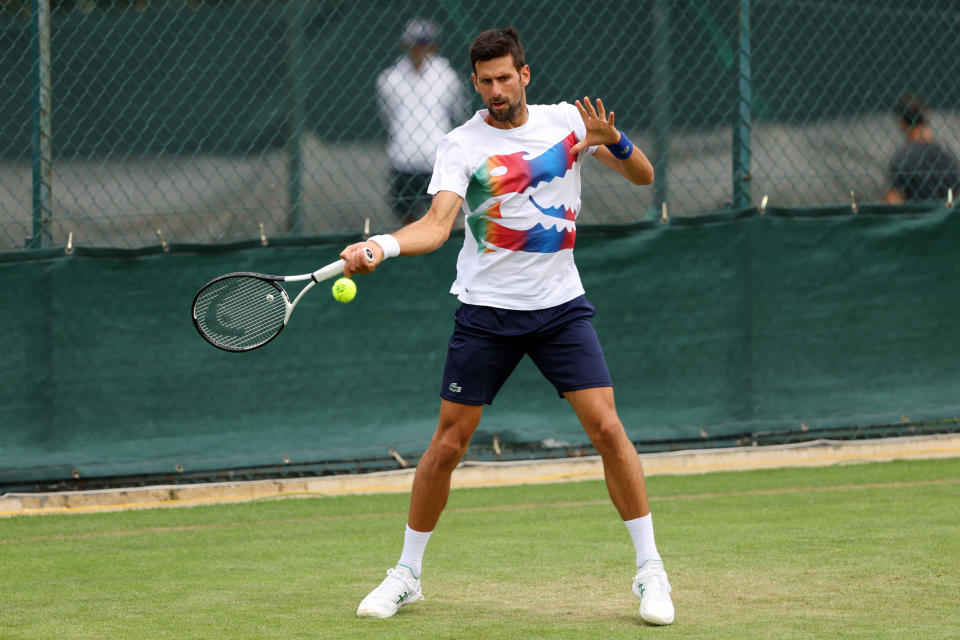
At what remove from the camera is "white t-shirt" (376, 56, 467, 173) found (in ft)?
22.5

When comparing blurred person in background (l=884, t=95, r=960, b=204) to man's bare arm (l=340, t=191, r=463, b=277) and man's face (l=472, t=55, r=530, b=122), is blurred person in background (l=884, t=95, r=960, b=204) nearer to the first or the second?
man's face (l=472, t=55, r=530, b=122)

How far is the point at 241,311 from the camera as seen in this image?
4.53 meters

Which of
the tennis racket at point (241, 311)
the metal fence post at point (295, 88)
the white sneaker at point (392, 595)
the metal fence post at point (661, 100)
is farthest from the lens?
the metal fence post at point (661, 100)

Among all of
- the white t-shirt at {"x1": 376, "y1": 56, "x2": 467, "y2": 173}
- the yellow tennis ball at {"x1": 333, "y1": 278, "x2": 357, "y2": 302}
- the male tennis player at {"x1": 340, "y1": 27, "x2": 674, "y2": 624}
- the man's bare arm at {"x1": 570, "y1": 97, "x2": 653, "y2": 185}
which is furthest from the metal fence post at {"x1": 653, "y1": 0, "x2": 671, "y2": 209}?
the yellow tennis ball at {"x1": 333, "y1": 278, "x2": 357, "y2": 302}

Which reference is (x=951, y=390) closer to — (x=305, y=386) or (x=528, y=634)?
(x=305, y=386)

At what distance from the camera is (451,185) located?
4.27 metres

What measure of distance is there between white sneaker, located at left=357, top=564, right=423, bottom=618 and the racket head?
853mm

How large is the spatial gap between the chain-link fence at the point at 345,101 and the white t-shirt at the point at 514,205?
8.28ft

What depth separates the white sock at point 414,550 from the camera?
4422 millimetres

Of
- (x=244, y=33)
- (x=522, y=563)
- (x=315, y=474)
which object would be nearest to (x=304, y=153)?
(x=244, y=33)

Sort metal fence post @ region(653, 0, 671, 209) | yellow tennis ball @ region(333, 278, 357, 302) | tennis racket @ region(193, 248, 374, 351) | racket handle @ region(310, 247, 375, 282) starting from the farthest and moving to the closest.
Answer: metal fence post @ region(653, 0, 671, 209), tennis racket @ region(193, 248, 374, 351), yellow tennis ball @ region(333, 278, 357, 302), racket handle @ region(310, 247, 375, 282)

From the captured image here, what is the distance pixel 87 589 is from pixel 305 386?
7.04 feet

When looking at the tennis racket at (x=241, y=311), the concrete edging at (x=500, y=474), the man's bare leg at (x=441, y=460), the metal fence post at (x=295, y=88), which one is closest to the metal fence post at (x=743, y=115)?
the concrete edging at (x=500, y=474)

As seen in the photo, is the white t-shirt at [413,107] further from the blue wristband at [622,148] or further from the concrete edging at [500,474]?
the blue wristband at [622,148]
